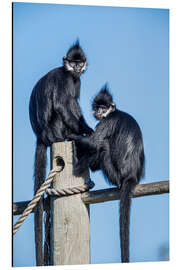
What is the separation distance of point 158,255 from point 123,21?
1833mm

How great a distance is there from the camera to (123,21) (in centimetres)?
367

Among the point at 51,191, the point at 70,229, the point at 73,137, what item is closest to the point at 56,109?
the point at 73,137

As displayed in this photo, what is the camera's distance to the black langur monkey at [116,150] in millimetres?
A: 3056

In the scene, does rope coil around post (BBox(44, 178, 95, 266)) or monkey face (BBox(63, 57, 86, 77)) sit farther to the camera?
monkey face (BBox(63, 57, 86, 77))

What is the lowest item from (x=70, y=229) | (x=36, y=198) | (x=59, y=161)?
(x=70, y=229)

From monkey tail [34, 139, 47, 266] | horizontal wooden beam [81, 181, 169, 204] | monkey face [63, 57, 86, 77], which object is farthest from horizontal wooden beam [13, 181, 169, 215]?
monkey face [63, 57, 86, 77]

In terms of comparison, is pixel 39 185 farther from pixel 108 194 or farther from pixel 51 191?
pixel 108 194

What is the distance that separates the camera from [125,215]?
2.80 meters

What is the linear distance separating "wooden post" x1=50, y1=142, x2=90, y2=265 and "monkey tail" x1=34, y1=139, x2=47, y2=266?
170 mm

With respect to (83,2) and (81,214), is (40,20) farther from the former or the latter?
(81,214)

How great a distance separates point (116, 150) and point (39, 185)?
60 centimetres

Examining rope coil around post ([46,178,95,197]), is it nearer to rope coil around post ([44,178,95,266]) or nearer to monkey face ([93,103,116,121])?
rope coil around post ([44,178,95,266])

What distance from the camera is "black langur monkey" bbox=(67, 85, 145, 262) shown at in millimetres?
3056

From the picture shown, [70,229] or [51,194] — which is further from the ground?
[51,194]
